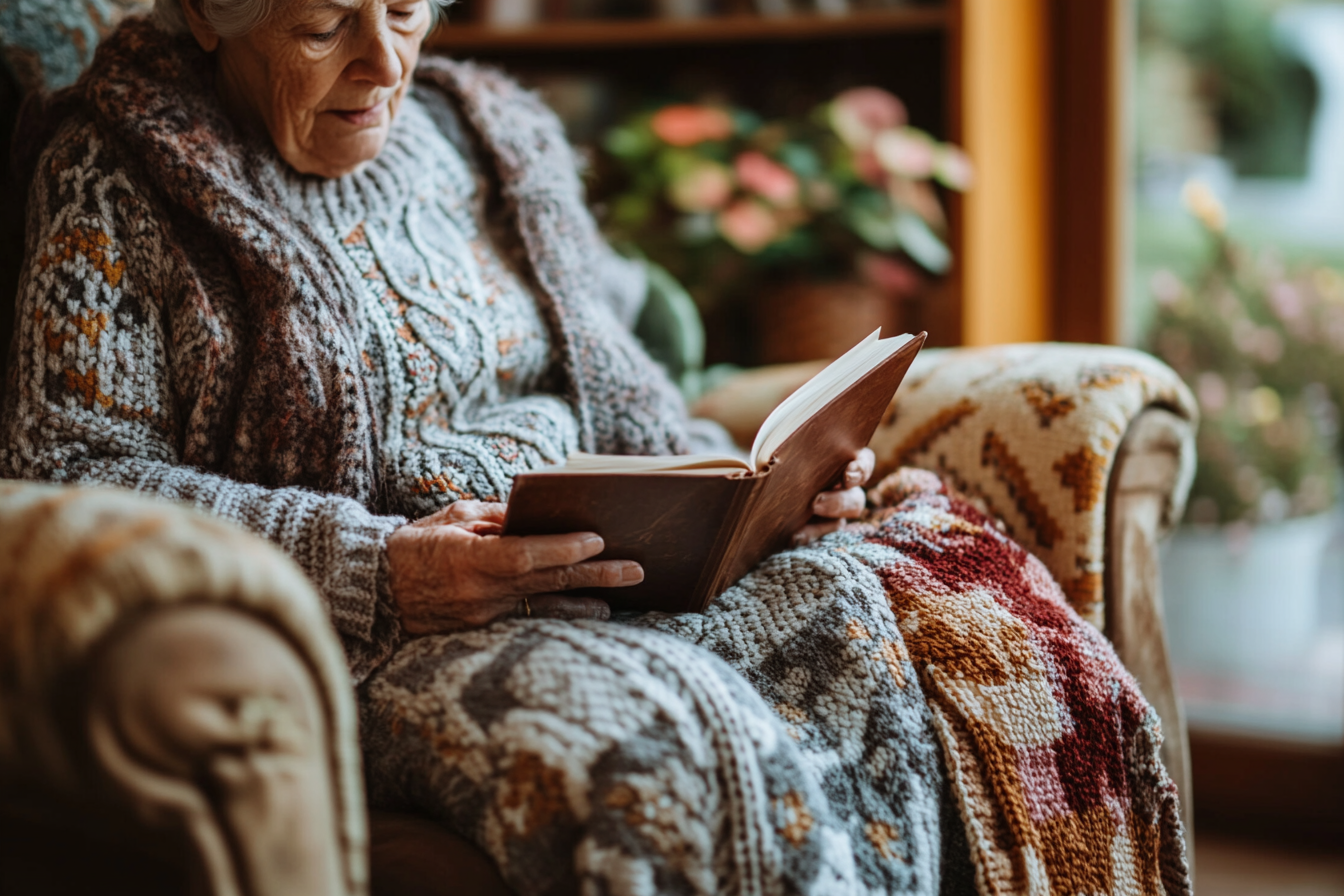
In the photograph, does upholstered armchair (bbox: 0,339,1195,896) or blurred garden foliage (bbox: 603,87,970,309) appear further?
blurred garden foliage (bbox: 603,87,970,309)

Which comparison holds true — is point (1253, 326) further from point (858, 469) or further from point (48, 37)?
point (48, 37)

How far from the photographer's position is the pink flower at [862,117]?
72.3 inches

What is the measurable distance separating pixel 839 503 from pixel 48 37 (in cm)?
93

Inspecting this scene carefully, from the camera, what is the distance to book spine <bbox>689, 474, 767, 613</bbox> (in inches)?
29.1

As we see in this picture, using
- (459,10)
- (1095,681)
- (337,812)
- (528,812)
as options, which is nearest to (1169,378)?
(1095,681)

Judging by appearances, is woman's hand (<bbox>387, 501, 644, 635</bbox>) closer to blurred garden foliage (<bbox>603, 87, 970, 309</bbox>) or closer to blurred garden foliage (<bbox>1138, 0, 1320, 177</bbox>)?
blurred garden foliage (<bbox>603, 87, 970, 309</bbox>)

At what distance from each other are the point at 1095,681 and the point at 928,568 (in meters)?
0.16

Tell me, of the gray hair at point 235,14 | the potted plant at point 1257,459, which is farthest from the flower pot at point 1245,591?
the gray hair at point 235,14

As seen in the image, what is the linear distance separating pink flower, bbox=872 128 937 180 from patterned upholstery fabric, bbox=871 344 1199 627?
63 centimetres

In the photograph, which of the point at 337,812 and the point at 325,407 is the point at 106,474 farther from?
the point at 337,812

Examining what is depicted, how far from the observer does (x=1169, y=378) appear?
117 centimetres

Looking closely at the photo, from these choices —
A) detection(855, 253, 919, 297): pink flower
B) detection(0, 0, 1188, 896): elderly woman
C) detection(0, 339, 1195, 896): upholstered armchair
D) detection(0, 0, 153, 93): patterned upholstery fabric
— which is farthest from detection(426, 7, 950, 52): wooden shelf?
detection(0, 339, 1195, 896): upholstered armchair

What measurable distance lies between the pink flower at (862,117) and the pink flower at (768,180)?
0.38 ft

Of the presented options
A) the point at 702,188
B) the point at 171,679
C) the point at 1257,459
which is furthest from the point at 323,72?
the point at 1257,459
